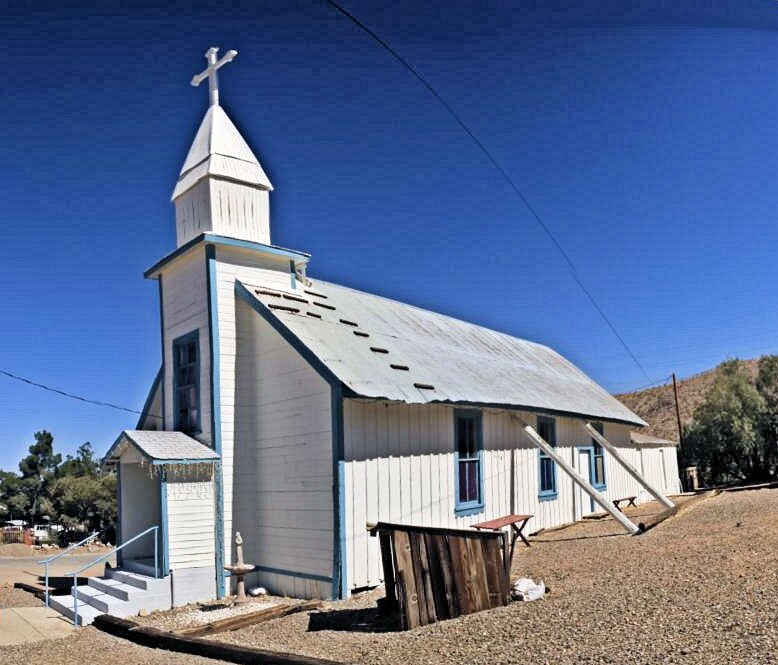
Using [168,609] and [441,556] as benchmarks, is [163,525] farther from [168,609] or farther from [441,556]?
[441,556]

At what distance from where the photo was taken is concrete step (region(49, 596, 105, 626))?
444 inches

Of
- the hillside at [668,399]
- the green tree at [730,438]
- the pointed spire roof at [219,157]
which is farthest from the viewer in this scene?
the hillside at [668,399]

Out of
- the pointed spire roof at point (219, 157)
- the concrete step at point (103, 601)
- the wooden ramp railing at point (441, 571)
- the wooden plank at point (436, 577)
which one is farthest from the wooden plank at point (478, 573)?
the pointed spire roof at point (219, 157)

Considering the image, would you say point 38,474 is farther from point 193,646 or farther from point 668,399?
point 668,399

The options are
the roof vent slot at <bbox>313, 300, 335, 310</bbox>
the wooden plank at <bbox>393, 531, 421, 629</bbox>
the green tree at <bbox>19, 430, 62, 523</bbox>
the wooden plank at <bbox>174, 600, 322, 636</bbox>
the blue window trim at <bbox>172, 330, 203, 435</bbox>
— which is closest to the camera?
the wooden plank at <bbox>393, 531, 421, 629</bbox>

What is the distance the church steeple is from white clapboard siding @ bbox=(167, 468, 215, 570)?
4.70m

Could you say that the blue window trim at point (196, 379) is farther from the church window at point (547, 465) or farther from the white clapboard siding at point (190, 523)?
the church window at point (547, 465)

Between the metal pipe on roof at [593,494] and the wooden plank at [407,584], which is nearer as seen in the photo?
the wooden plank at [407,584]

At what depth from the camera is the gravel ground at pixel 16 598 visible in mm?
12844

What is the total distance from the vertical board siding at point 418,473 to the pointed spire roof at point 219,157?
17.8ft

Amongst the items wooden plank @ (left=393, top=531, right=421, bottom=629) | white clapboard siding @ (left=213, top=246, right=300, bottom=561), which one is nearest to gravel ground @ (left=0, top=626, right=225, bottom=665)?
wooden plank @ (left=393, top=531, right=421, bottom=629)

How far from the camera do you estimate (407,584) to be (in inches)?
345

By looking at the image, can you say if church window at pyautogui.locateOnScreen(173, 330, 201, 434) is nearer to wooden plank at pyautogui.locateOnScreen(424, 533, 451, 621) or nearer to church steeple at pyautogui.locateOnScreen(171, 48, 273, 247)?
church steeple at pyautogui.locateOnScreen(171, 48, 273, 247)

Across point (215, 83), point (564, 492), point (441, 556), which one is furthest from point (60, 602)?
point (564, 492)
